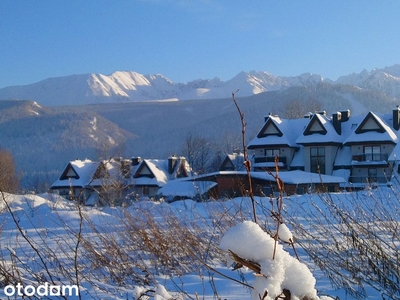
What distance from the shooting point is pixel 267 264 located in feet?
4.46

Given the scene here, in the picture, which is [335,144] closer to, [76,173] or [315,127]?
[315,127]

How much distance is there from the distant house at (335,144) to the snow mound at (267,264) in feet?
100

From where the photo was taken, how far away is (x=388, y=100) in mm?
165500

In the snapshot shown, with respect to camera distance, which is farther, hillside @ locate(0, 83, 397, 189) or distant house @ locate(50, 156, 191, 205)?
hillside @ locate(0, 83, 397, 189)

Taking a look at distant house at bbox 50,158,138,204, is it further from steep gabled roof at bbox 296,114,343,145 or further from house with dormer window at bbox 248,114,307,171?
steep gabled roof at bbox 296,114,343,145

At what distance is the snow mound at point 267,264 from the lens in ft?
4.39

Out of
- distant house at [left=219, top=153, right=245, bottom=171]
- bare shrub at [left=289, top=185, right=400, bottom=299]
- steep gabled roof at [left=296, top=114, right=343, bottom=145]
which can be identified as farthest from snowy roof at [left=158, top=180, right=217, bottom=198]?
bare shrub at [left=289, top=185, right=400, bottom=299]

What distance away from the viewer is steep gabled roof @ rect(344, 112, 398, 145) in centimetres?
3325

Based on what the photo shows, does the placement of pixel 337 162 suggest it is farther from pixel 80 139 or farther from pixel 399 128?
pixel 80 139

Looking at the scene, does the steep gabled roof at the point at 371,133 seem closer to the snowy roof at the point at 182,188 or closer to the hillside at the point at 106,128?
the snowy roof at the point at 182,188

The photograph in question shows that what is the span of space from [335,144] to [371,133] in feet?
8.78

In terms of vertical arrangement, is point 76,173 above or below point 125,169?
below

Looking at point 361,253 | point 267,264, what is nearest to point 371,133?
point 361,253

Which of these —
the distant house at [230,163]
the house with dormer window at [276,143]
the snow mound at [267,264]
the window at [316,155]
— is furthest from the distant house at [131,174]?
the snow mound at [267,264]
